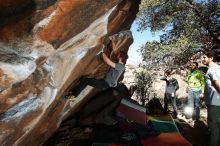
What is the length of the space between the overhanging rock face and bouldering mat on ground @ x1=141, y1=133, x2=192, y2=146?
327cm

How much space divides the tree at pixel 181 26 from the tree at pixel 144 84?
2.93 meters

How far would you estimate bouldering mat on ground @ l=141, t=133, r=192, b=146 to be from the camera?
8.93 meters

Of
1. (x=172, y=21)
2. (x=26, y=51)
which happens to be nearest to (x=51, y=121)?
(x=26, y=51)

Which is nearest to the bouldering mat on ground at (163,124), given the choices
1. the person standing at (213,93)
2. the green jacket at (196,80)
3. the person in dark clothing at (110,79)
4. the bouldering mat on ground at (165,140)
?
the bouldering mat on ground at (165,140)

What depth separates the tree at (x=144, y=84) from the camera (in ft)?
61.4

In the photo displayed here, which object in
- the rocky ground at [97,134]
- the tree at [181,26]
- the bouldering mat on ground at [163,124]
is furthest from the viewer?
the tree at [181,26]

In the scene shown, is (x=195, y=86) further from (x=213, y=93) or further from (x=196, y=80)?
(x=213, y=93)

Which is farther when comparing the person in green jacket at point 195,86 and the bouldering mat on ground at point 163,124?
the person in green jacket at point 195,86

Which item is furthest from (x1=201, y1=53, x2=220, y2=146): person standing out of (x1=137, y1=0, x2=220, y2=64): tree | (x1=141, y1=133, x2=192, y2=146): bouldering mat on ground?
(x1=137, y1=0, x2=220, y2=64): tree

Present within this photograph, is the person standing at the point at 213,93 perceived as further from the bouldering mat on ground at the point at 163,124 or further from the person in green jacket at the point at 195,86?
the person in green jacket at the point at 195,86

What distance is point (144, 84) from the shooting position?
19.0 meters

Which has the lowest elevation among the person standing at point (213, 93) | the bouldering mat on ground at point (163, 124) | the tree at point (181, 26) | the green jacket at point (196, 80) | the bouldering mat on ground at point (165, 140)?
the bouldering mat on ground at point (165, 140)

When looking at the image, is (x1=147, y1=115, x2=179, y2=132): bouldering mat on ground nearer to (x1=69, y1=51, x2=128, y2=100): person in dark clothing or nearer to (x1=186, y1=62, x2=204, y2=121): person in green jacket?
(x1=186, y1=62, x2=204, y2=121): person in green jacket

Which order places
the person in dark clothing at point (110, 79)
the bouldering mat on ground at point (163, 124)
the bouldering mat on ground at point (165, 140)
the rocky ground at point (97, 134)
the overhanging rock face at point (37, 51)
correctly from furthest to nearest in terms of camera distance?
the bouldering mat on ground at point (163, 124)
the rocky ground at point (97, 134)
the bouldering mat on ground at point (165, 140)
the person in dark clothing at point (110, 79)
the overhanging rock face at point (37, 51)
